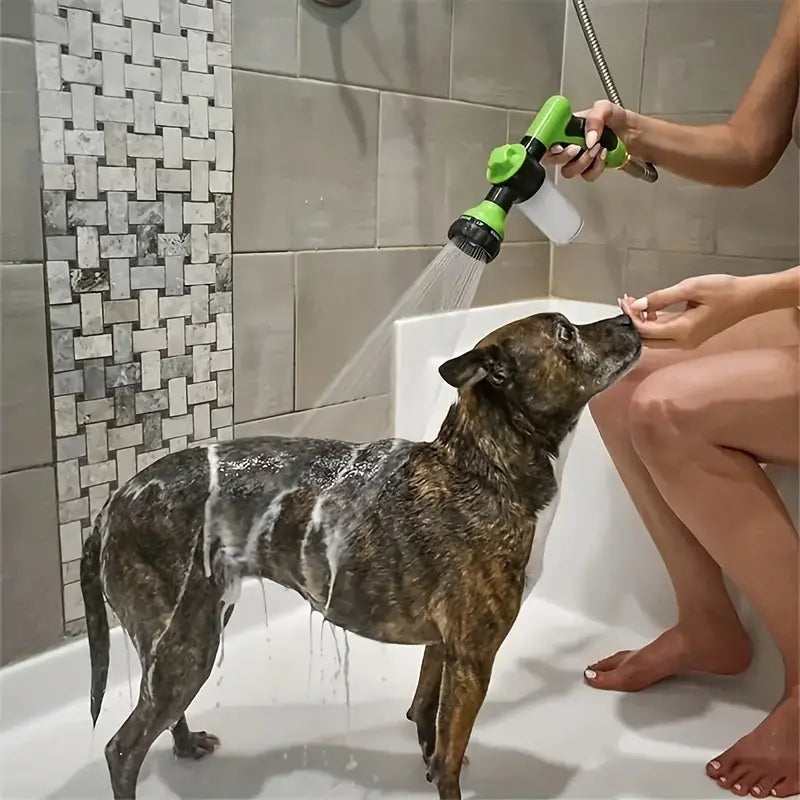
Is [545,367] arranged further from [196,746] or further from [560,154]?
[196,746]

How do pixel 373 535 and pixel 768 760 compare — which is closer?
pixel 373 535

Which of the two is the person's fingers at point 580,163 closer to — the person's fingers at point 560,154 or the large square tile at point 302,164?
the person's fingers at point 560,154

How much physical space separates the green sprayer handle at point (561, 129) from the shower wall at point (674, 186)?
21.1 inches

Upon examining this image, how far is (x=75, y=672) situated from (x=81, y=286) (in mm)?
527

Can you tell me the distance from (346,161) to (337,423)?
430 mm

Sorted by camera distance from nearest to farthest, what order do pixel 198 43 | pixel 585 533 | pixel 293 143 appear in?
pixel 198 43, pixel 293 143, pixel 585 533

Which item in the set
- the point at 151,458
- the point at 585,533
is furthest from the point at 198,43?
the point at 585,533

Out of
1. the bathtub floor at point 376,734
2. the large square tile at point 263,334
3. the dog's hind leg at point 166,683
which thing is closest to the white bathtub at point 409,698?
the bathtub floor at point 376,734

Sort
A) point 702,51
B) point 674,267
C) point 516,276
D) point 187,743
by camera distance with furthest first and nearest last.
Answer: point 516,276, point 674,267, point 702,51, point 187,743

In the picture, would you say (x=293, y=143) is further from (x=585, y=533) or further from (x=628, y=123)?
(x=585, y=533)

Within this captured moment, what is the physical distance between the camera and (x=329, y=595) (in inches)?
35.7

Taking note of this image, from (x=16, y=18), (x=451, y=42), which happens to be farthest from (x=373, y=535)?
(x=451, y=42)

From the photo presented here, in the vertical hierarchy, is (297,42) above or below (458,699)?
above

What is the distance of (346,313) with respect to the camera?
147 centimetres
